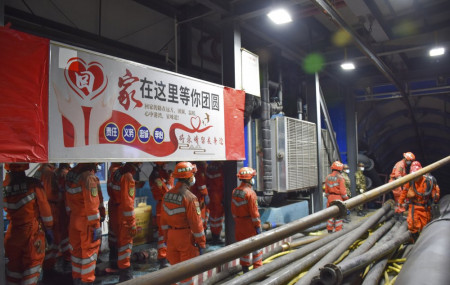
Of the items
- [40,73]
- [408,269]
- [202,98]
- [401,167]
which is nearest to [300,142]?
[401,167]

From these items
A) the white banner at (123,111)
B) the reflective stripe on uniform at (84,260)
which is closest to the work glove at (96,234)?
the reflective stripe on uniform at (84,260)

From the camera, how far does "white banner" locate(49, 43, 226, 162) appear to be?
3.43 metres

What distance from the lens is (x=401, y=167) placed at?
8.48m

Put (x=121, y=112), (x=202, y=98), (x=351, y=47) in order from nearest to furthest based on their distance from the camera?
(x=121, y=112) < (x=202, y=98) < (x=351, y=47)

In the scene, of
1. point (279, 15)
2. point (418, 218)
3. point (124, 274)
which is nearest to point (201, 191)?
point (124, 274)

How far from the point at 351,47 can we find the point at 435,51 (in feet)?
6.76

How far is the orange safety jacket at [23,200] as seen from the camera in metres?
4.04

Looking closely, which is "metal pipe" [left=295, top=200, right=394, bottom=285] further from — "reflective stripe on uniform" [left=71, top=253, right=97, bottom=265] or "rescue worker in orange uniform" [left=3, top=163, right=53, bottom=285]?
"rescue worker in orange uniform" [left=3, top=163, right=53, bottom=285]

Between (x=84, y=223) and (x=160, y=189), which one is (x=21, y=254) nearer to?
(x=84, y=223)

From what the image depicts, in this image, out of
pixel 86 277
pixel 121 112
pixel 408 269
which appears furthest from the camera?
pixel 86 277

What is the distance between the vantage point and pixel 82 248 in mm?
4316

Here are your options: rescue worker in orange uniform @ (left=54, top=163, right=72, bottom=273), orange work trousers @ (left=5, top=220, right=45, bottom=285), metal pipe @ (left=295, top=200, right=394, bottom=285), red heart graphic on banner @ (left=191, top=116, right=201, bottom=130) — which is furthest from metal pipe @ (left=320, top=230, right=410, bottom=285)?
rescue worker in orange uniform @ (left=54, top=163, right=72, bottom=273)

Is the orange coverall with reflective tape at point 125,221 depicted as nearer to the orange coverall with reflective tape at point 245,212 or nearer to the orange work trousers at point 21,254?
the orange work trousers at point 21,254

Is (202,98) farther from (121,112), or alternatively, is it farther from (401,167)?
(401,167)
